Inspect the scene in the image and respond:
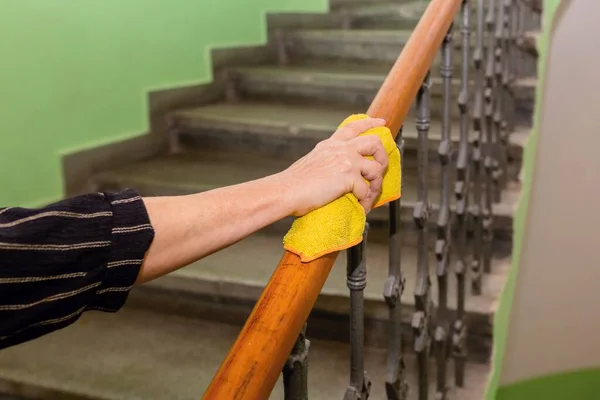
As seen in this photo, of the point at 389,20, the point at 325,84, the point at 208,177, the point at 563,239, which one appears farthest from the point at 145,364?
the point at 563,239

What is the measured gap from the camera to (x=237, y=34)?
296cm

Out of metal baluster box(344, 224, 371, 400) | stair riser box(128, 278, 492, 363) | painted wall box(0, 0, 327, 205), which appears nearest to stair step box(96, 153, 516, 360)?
stair riser box(128, 278, 492, 363)

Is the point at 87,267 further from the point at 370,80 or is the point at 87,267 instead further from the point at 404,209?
the point at 370,80

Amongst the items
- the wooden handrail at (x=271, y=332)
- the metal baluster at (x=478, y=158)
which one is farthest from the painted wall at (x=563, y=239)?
the wooden handrail at (x=271, y=332)

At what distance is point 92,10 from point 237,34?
87 centimetres

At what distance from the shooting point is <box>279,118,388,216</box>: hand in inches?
31.5

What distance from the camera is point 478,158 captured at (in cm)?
177

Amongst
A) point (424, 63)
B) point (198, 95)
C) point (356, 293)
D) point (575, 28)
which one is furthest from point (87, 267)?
point (575, 28)

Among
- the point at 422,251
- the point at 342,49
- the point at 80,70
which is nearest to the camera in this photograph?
the point at 422,251

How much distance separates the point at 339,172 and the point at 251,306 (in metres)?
1.02

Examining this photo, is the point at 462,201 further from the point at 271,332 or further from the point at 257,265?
the point at 271,332

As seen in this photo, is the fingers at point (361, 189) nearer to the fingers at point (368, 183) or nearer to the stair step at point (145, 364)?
the fingers at point (368, 183)

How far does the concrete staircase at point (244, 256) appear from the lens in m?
1.61

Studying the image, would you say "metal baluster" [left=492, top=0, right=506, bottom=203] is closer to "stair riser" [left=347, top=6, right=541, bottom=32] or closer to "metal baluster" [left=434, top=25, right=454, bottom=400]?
"metal baluster" [left=434, top=25, right=454, bottom=400]
